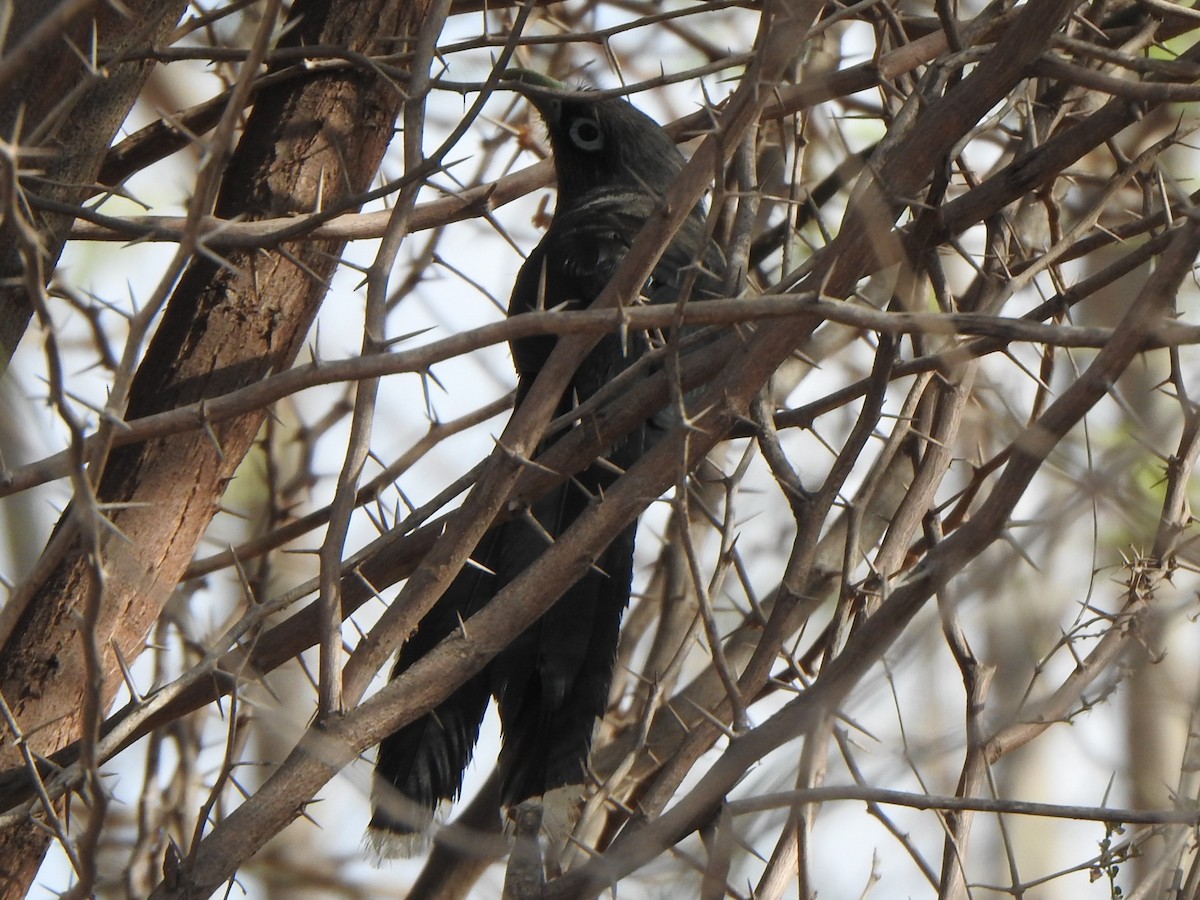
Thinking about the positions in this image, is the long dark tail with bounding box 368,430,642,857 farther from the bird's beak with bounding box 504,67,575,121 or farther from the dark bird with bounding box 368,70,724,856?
the bird's beak with bounding box 504,67,575,121

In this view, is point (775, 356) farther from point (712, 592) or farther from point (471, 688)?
point (471, 688)

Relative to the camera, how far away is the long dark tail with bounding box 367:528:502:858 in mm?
2768

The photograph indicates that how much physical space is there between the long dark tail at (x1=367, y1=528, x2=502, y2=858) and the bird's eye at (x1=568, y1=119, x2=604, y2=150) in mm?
2129

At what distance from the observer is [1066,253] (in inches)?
124

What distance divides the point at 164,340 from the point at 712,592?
4.51ft

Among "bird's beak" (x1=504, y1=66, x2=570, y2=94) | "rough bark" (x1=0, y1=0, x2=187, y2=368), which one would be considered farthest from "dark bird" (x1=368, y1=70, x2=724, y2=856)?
"rough bark" (x1=0, y1=0, x2=187, y2=368)

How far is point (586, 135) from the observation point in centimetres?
468

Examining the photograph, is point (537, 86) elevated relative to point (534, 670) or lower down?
elevated

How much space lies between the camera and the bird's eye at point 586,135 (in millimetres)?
4668

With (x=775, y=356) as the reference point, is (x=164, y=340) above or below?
above

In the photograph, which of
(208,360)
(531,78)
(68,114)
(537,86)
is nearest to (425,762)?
(208,360)

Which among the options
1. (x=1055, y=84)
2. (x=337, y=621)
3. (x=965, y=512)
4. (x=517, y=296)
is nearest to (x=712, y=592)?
(x=965, y=512)

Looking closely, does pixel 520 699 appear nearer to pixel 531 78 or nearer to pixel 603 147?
pixel 531 78

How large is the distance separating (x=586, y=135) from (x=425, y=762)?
2.53 meters
